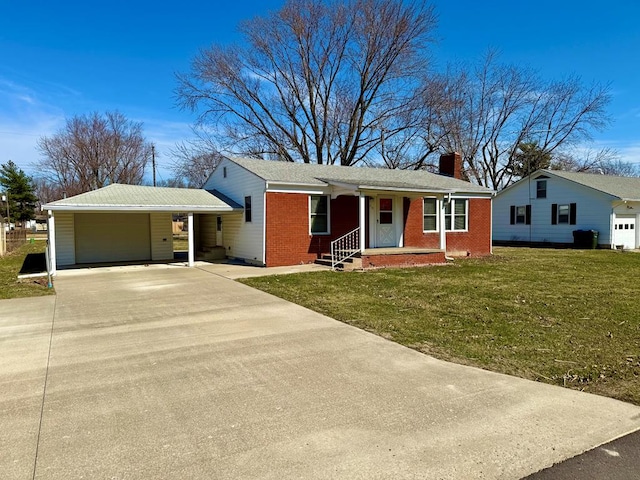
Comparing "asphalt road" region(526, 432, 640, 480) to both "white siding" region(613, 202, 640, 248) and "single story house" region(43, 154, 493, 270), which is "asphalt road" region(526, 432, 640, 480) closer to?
"single story house" region(43, 154, 493, 270)

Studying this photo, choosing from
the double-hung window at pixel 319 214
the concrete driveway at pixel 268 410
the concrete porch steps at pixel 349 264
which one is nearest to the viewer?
the concrete driveway at pixel 268 410

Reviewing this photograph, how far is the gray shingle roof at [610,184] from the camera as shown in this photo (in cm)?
2326

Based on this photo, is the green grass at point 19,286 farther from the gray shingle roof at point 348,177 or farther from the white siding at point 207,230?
the white siding at point 207,230

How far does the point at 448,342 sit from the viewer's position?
18.7 ft

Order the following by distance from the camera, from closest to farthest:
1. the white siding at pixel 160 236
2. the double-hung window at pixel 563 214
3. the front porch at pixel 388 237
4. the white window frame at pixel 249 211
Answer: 1. the front porch at pixel 388 237
2. the white window frame at pixel 249 211
3. the white siding at pixel 160 236
4. the double-hung window at pixel 563 214


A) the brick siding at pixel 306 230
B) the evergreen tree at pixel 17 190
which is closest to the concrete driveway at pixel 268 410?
the brick siding at pixel 306 230

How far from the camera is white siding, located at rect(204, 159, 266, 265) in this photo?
1515cm

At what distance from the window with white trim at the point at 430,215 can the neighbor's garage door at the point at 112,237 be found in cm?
1170

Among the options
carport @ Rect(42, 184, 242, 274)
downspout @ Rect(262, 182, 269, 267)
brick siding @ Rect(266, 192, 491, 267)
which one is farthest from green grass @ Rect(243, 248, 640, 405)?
carport @ Rect(42, 184, 242, 274)

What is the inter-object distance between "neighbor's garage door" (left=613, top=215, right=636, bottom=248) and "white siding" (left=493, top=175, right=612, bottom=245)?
29.2 inches

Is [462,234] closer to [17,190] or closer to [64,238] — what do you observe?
[64,238]

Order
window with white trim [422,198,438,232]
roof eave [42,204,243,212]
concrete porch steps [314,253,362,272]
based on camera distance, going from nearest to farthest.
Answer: roof eave [42,204,243,212], concrete porch steps [314,253,362,272], window with white trim [422,198,438,232]

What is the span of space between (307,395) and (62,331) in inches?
178

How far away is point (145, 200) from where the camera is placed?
50.8 ft
